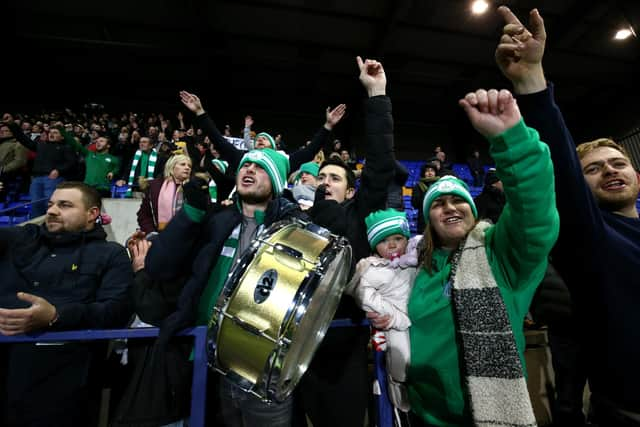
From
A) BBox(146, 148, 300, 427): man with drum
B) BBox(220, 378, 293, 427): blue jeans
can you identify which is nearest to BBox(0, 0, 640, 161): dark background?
BBox(146, 148, 300, 427): man with drum

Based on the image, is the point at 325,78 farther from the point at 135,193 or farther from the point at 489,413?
the point at 489,413

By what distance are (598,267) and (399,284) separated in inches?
32.1

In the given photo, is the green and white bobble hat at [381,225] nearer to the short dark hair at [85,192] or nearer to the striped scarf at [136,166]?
the short dark hair at [85,192]

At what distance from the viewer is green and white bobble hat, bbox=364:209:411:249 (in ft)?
6.39

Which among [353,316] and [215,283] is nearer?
[215,283]

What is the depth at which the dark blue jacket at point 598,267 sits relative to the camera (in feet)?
3.41

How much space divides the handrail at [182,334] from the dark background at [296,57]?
9.10 meters

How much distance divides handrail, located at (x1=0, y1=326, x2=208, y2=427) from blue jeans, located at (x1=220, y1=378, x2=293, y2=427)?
0.36ft

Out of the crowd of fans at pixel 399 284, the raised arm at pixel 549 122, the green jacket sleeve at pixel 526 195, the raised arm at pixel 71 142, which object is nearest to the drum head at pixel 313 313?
the crowd of fans at pixel 399 284

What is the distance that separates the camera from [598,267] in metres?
1.07

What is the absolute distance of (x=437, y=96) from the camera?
12906mm

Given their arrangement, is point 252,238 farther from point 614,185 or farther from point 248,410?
point 614,185

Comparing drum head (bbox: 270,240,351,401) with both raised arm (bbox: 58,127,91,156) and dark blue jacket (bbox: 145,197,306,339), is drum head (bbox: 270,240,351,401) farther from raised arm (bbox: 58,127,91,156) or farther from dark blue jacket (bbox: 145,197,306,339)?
raised arm (bbox: 58,127,91,156)

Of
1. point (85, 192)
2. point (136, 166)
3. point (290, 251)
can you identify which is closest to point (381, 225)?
point (290, 251)
